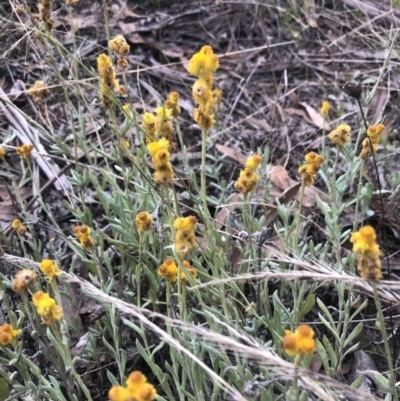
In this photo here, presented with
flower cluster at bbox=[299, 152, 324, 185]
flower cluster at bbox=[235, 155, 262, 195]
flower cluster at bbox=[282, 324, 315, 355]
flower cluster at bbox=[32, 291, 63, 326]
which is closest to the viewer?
flower cluster at bbox=[282, 324, 315, 355]

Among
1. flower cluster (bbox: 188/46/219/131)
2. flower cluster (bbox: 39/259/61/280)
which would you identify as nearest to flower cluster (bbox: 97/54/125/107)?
flower cluster (bbox: 188/46/219/131)

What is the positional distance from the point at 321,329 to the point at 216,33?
86.3 inches

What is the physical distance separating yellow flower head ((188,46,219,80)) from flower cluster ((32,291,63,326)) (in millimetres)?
566

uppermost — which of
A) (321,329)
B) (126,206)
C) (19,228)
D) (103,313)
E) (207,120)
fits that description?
(207,120)

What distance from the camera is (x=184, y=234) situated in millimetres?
1176

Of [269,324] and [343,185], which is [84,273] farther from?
[343,185]

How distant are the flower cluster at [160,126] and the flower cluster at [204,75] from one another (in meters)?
0.20

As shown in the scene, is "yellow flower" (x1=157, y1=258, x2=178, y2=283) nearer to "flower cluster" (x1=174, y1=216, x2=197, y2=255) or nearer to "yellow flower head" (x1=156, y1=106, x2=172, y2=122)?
"flower cluster" (x1=174, y1=216, x2=197, y2=255)

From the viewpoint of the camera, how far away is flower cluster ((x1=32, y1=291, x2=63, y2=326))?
106cm

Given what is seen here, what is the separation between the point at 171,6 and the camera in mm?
3578

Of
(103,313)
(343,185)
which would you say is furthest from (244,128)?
(103,313)

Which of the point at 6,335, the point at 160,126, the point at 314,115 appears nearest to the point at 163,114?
the point at 160,126

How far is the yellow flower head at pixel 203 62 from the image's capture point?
1.20 meters

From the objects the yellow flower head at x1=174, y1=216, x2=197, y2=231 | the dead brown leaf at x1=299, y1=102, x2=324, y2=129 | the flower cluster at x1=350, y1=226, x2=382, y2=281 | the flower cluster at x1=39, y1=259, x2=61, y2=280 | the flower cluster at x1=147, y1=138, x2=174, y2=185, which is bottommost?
the dead brown leaf at x1=299, y1=102, x2=324, y2=129
